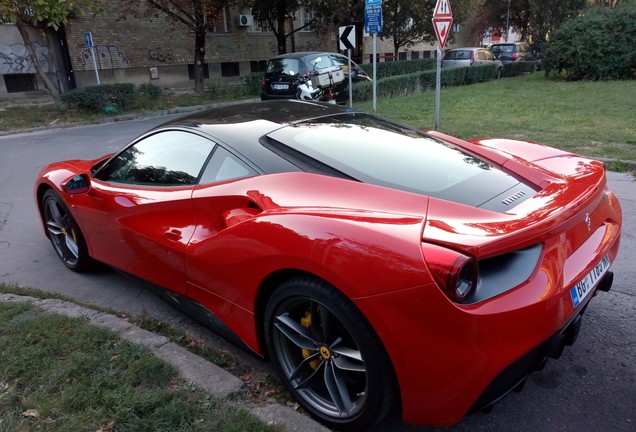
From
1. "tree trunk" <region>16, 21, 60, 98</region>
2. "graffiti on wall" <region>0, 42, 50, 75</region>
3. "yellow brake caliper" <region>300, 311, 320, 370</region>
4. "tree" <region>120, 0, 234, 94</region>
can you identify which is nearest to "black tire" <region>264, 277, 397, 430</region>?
"yellow brake caliper" <region>300, 311, 320, 370</region>

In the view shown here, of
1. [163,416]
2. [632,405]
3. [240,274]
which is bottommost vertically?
[632,405]

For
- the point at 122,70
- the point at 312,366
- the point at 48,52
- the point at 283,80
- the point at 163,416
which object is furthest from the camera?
the point at 122,70

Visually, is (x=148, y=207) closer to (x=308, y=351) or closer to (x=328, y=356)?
(x=308, y=351)

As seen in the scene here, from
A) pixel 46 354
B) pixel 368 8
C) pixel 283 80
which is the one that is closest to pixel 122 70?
pixel 283 80

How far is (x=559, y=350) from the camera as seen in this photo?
2045 millimetres

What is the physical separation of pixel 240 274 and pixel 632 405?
1.99 meters

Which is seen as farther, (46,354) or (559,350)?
(46,354)

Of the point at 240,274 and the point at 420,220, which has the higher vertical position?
the point at 420,220

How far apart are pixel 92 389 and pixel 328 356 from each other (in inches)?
46.3

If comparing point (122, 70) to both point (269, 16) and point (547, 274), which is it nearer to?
point (269, 16)

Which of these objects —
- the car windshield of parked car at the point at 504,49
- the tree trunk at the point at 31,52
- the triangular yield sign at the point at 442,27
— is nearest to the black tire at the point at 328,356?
the triangular yield sign at the point at 442,27

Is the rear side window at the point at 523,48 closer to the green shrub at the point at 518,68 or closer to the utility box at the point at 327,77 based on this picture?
the green shrub at the point at 518,68

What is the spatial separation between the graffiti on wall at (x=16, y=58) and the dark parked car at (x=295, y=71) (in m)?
9.53

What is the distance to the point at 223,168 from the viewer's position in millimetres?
2721
